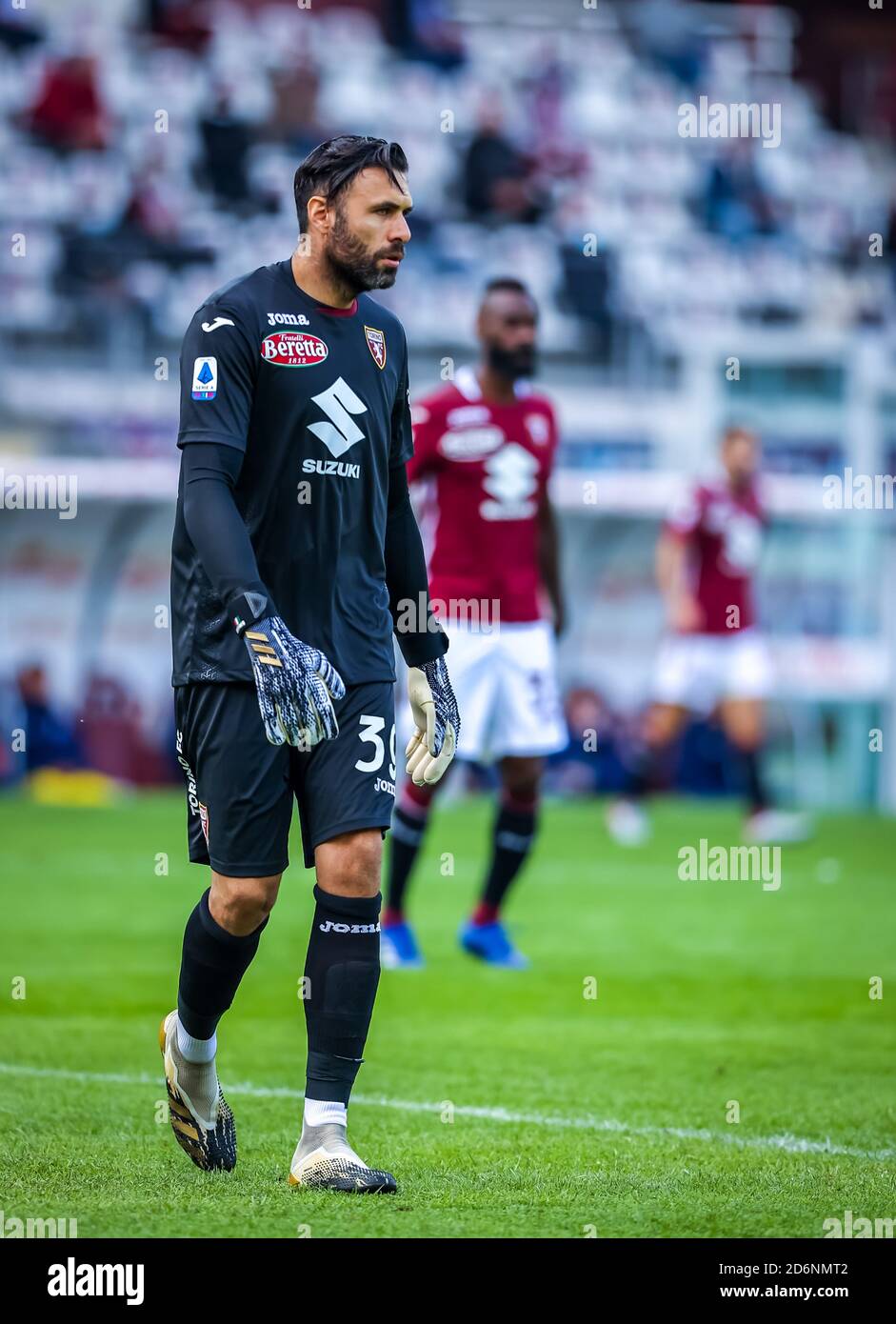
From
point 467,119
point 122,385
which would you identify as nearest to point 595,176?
point 467,119

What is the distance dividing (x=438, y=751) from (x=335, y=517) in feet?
2.10

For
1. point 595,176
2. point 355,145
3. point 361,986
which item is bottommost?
point 361,986

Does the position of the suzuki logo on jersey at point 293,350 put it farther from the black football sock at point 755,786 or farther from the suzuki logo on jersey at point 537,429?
the black football sock at point 755,786

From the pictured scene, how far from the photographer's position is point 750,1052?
604cm

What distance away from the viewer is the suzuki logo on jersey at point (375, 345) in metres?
4.23

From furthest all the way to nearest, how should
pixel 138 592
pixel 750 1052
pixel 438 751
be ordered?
pixel 138 592
pixel 750 1052
pixel 438 751

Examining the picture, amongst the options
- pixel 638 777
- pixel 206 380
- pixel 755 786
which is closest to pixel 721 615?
pixel 755 786

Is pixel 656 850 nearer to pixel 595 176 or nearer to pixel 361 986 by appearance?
pixel 361 986

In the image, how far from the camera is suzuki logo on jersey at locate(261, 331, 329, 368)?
404 cm

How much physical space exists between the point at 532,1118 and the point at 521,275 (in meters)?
16.9

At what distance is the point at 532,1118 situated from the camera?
16.2ft

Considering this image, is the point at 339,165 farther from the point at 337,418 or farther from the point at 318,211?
the point at 337,418

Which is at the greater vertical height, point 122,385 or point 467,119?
point 467,119

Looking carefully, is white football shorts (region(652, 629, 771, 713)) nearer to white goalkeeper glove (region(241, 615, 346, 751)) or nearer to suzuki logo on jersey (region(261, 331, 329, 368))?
suzuki logo on jersey (region(261, 331, 329, 368))
